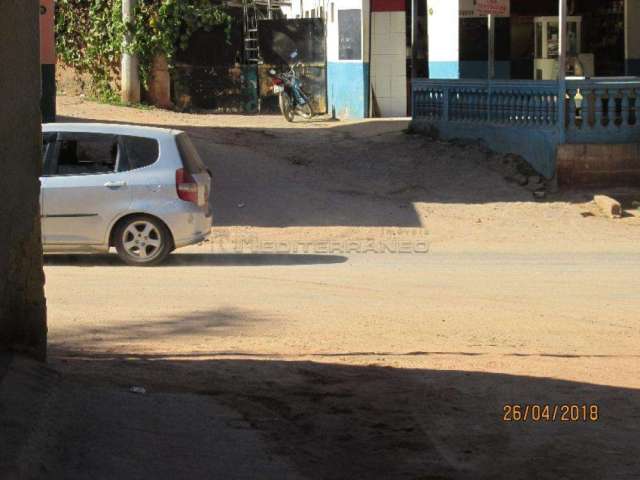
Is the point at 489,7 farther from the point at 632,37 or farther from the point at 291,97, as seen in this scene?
the point at 291,97

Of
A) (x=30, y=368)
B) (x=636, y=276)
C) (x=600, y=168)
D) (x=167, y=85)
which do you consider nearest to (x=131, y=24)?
(x=167, y=85)

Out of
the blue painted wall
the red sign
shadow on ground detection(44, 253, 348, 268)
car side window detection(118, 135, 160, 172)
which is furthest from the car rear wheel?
the blue painted wall

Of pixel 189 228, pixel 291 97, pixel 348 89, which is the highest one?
pixel 348 89

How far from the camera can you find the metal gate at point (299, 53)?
31.3m

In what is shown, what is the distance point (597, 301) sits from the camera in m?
12.0

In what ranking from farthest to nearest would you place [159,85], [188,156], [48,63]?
1. [159,85]
2. [48,63]
3. [188,156]

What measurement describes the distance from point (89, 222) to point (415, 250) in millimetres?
4642

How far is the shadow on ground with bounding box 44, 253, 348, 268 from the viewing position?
14188 mm

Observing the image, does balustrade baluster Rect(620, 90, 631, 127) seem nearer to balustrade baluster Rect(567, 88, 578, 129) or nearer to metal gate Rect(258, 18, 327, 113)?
balustrade baluster Rect(567, 88, 578, 129)

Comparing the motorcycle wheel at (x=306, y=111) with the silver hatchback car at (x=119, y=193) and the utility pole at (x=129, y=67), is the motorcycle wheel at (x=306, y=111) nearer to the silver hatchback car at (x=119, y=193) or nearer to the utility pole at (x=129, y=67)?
the utility pole at (x=129, y=67)

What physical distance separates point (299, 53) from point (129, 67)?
16.1 ft

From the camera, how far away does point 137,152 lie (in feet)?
45.3

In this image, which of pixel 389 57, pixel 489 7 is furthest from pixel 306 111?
pixel 489 7

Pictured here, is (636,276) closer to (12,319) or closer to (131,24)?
(12,319)
